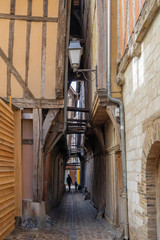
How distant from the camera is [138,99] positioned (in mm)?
4852

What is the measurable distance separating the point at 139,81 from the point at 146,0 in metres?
1.31

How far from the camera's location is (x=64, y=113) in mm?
8289

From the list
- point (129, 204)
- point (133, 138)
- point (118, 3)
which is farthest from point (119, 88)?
point (129, 204)

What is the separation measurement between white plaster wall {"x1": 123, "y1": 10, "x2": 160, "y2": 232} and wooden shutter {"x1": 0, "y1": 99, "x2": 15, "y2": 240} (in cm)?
249

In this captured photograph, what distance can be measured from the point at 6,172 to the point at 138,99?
10.8 ft

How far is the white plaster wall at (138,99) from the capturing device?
3898mm

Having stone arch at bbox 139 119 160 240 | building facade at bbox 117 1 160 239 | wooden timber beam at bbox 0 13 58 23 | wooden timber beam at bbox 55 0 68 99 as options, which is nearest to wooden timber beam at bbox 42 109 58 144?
wooden timber beam at bbox 55 0 68 99

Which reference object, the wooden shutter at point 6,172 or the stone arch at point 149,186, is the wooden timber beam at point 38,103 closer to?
the wooden shutter at point 6,172

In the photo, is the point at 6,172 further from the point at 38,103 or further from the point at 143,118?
the point at 143,118

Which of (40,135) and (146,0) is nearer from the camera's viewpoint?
(146,0)

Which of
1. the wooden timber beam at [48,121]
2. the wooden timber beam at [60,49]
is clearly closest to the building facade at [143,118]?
the wooden timber beam at [60,49]

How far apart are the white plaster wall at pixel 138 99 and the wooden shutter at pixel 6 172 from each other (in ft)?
8.18

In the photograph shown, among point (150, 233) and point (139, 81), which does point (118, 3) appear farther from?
point (150, 233)

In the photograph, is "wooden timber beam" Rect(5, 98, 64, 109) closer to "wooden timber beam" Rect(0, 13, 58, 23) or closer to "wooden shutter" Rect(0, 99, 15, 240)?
"wooden shutter" Rect(0, 99, 15, 240)
